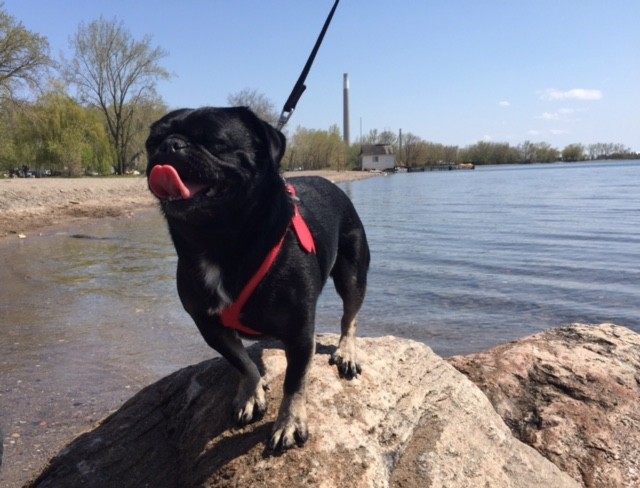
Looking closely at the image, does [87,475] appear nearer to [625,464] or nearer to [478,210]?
[625,464]

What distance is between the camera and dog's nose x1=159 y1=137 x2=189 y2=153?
8.64ft

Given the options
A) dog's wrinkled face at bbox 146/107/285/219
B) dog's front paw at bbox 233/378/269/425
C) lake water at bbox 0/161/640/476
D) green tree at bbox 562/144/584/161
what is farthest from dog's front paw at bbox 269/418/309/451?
green tree at bbox 562/144/584/161

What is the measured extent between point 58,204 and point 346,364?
2582cm

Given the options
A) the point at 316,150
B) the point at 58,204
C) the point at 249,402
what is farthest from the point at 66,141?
the point at 316,150

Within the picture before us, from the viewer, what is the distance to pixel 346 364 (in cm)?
355

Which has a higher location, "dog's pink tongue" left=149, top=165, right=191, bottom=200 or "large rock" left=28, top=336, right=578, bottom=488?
"dog's pink tongue" left=149, top=165, right=191, bottom=200

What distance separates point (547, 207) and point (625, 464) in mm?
23551

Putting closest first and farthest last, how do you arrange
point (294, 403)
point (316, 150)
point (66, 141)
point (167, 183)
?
point (167, 183) < point (294, 403) < point (66, 141) < point (316, 150)

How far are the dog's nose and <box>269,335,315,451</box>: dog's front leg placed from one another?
3.79ft

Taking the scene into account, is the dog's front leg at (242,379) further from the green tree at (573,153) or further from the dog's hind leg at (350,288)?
the green tree at (573,153)

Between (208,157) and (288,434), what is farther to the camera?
(288,434)

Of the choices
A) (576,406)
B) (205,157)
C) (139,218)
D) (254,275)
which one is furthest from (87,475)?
(139,218)

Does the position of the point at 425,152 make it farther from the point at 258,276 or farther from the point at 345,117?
the point at 258,276

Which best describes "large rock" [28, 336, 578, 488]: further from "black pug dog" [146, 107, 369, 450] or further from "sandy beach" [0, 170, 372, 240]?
"sandy beach" [0, 170, 372, 240]
